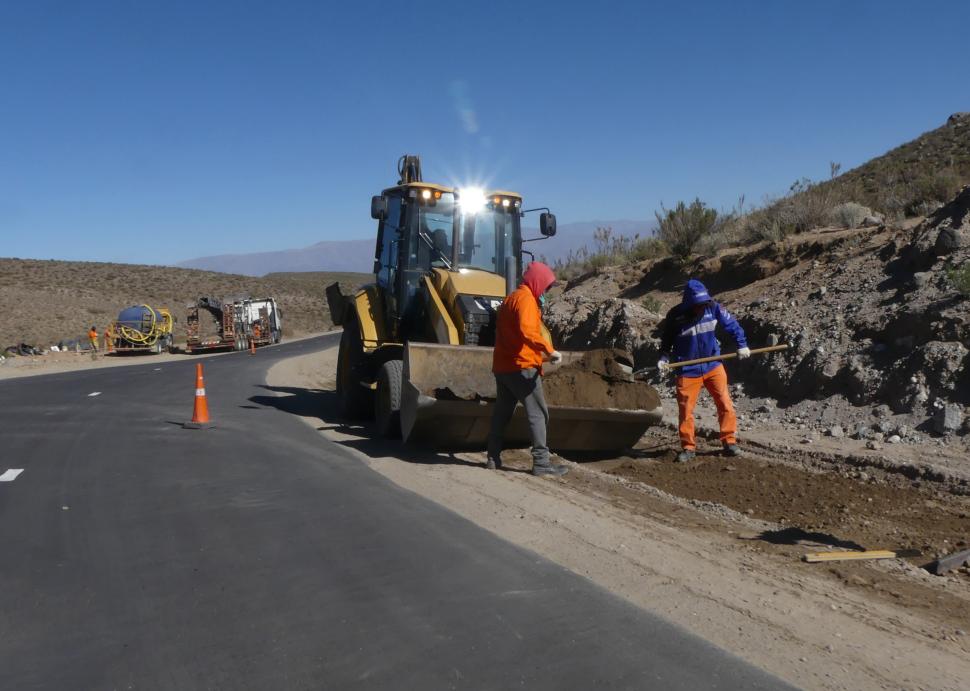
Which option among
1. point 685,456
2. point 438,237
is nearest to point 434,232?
point 438,237

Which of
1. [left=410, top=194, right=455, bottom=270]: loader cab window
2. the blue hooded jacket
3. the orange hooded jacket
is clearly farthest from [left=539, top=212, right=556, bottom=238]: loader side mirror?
the orange hooded jacket

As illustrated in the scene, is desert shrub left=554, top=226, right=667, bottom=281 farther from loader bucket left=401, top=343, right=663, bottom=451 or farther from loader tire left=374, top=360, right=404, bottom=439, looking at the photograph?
loader bucket left=401, top=343, right=663, bottom=451

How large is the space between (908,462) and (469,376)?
4407 millimetres

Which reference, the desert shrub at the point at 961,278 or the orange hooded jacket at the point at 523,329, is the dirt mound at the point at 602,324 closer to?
the desert shrub at the point at 961,278

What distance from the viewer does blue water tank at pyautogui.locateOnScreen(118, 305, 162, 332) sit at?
1464 inches

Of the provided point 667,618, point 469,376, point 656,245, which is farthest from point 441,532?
point 656,245

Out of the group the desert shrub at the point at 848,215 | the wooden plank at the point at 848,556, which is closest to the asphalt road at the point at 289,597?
the wooden plank at the point at 848,556

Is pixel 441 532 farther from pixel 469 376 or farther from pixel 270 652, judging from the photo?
pixel 469 376

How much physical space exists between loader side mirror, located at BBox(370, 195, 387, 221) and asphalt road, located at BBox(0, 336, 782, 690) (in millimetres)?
3649

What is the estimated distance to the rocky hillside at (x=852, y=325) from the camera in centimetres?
883

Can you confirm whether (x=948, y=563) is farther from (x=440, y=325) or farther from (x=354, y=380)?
(x=354, y=380)

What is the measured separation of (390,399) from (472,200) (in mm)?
3053

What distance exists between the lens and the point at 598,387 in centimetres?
889

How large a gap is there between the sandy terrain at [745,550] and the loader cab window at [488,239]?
294cm
